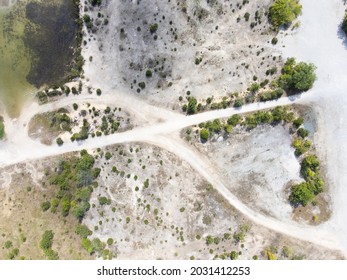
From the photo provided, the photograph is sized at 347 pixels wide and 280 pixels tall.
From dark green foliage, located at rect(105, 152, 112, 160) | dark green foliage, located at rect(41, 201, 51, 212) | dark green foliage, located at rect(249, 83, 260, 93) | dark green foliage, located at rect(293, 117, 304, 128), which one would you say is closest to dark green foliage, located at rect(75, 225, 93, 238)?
dark green foliage, located at rect(41, 201, 51, 212)

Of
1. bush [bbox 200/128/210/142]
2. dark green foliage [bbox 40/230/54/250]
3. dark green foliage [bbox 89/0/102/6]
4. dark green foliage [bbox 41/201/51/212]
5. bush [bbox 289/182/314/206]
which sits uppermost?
dark green foliage [bbox 89/0/102/6]

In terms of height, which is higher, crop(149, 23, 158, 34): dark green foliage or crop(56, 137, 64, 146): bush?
crop(149, 23, 158, 34): dark green foliage

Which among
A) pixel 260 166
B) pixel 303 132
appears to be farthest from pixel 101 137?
pixel 303 132

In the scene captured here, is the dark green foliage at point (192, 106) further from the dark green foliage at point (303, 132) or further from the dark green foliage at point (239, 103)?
the dark green foliage at point (303, 132)

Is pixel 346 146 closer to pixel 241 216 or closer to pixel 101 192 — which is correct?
pixel 241 216

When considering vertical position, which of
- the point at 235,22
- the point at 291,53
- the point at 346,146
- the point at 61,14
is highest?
the point at 61,14

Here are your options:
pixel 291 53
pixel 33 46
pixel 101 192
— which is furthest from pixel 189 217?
pixel 33 46

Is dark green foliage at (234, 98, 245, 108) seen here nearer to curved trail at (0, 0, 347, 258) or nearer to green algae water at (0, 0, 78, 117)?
curved trail at (0, 0, 347, 258)
